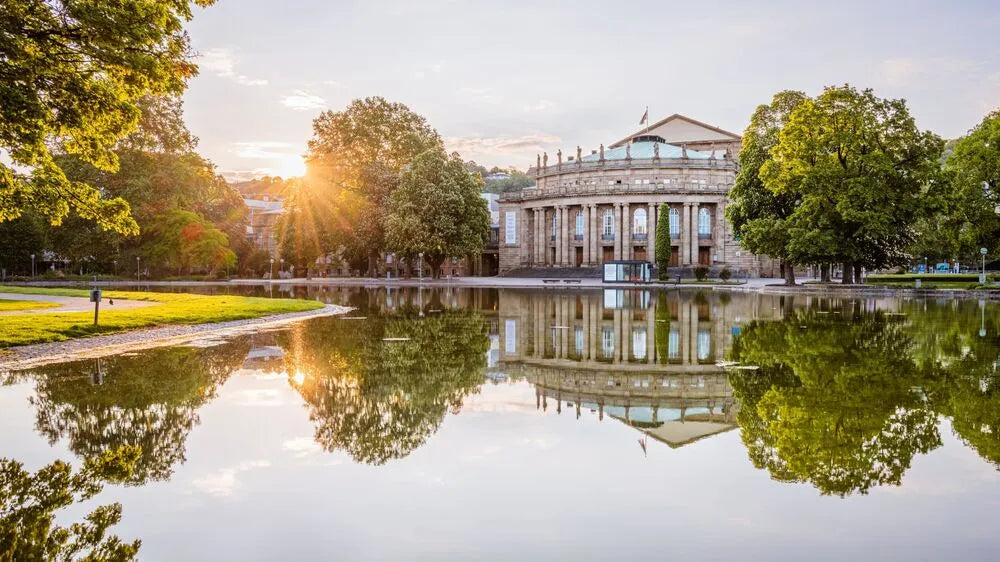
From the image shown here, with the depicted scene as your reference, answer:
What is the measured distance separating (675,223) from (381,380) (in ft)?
270

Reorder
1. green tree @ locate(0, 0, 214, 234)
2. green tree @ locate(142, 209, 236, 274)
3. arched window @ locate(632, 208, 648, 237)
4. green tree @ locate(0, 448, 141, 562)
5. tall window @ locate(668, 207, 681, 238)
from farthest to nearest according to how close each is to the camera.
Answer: arched window @ locate(632, 208, 648, 237) < tall window @ locate(668, 207, 681, 238) < green tree @ locate(142, 209, 236, 274) < green tree @ locate(0, 0, 214, 234) < green tree @ locate(0, 448, 141, 562)

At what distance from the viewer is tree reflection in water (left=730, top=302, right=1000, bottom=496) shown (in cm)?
752

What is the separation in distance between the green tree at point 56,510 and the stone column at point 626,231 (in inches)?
3388

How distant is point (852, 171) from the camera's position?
47.8 m

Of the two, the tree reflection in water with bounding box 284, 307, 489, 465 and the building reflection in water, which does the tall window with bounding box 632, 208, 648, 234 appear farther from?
the tree reflection in water with bounding box 284, 307, 489, 465

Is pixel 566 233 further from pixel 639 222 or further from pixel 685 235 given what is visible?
pixel 685 235

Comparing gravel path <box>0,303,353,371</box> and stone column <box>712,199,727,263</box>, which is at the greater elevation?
stone column <box>712,199,727,263</box>

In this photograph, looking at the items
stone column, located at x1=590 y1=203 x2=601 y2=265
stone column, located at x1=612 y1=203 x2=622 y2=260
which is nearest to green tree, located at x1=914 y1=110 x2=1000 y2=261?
stone column, located at x1=612 y1=203 x2=622 y2=260

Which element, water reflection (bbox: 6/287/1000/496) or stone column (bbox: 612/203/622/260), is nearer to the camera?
water reflection (bbox: 6/287/1000/496)

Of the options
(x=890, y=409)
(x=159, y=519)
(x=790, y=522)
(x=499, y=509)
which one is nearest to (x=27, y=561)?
(x=159, y=519)

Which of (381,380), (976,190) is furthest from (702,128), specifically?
(381,380)

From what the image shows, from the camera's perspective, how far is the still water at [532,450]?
5.72 metres

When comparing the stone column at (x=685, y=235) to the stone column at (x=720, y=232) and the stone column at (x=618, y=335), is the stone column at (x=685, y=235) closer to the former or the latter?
the stone column at (x=720, y=232)

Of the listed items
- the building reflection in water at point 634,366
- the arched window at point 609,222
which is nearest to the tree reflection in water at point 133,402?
the building reflection in water at point 634,366
